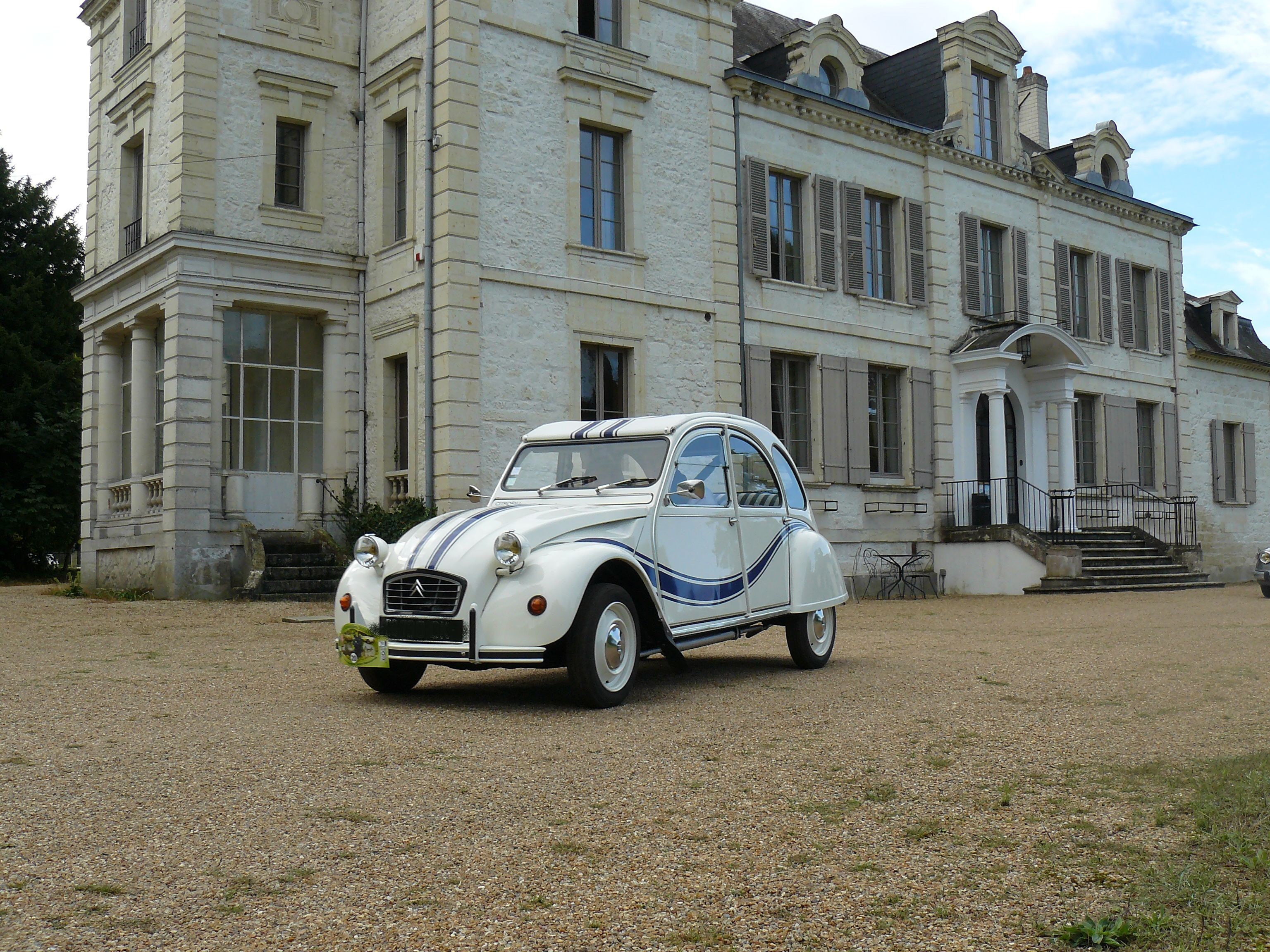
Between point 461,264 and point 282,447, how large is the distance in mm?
4207

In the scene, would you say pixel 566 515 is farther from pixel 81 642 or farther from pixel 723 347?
pixel 723 347

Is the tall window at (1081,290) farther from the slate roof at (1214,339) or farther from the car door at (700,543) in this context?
the car door at (700,543)

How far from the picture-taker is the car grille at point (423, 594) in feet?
22.3

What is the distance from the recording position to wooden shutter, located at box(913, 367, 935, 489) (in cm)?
2131

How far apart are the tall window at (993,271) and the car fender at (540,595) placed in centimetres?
1793

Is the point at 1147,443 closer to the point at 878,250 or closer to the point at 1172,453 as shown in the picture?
the point at 1172,453

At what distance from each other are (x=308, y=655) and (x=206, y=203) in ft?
29.8

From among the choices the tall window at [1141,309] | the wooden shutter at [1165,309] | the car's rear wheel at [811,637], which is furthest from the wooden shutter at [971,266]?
the car's rear wheel at [811,637]

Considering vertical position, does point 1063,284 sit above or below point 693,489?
above

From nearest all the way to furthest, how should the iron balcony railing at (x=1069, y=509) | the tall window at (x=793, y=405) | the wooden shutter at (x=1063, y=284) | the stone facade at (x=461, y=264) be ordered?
the stone facade at (x=461, y=264)
the tall window at (x=793, y=405)
the iron balcony railing at (x=1069, y=509)
the wooden shutter at (x=1063, y=284)

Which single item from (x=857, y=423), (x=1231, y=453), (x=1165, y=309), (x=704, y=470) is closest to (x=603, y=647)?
(x=704, y=470)

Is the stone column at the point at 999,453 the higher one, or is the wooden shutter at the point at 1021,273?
the wooden shutter at the point at 1021,273

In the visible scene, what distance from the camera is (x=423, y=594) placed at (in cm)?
691

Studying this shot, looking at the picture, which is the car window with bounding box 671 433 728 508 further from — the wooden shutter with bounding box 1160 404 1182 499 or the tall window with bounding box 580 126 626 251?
the wooden shutter with bounding box 1160 404 1182 499
